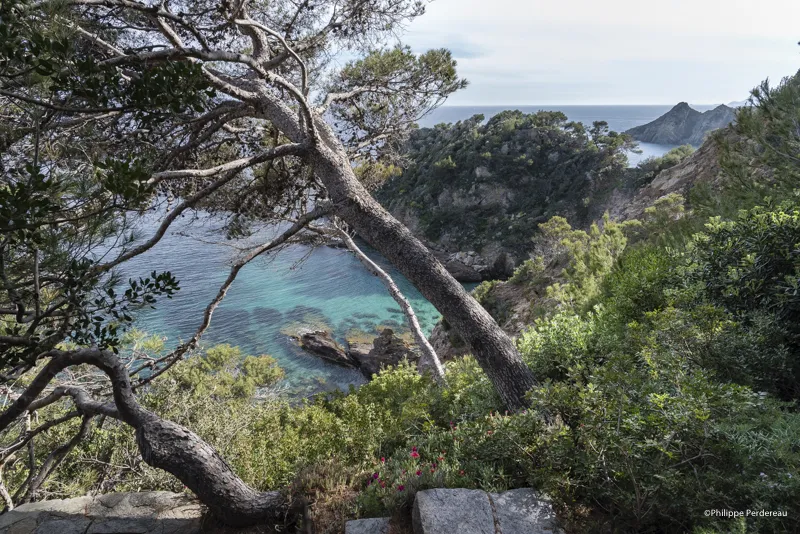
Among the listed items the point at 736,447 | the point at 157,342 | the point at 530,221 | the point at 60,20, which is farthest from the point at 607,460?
the point at 530,221

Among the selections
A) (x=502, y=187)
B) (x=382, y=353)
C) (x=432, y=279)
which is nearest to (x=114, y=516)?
(x=432, y=279)

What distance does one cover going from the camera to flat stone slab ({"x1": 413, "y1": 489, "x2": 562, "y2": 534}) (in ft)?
7.58

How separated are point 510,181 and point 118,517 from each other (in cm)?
4608

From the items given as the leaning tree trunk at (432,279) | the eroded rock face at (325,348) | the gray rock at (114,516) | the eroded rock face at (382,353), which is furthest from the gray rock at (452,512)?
the eroded rock face at (325,348)

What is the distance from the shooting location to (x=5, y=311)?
2326mm

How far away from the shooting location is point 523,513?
7.95 feet

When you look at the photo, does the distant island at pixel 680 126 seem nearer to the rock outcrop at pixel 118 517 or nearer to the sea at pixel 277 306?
the sea at pixel 277 306

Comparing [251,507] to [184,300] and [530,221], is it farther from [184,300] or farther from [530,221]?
[530,221]

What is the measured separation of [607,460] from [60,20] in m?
4.28

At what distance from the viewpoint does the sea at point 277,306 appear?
2125 centimetres

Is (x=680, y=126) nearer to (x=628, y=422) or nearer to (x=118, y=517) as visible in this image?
(x=628, y=422)

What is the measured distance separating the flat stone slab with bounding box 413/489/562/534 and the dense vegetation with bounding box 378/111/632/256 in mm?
37745

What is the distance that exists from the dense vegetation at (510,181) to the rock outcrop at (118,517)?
124 ft

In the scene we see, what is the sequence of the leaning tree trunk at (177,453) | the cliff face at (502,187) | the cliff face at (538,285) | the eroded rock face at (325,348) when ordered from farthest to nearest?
the cliff face at (502,187) < the eroded rock face at (325,348) < the cliff face at (538,285) < the leaning tree trunk at (177,453)
